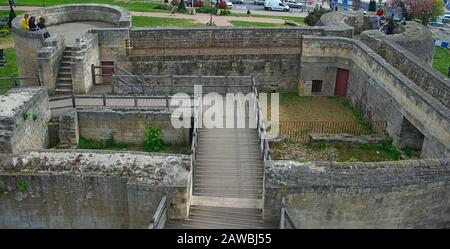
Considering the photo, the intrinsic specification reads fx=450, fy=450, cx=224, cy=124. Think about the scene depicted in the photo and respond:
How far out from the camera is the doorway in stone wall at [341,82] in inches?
809

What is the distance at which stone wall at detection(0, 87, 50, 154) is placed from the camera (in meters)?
12.0

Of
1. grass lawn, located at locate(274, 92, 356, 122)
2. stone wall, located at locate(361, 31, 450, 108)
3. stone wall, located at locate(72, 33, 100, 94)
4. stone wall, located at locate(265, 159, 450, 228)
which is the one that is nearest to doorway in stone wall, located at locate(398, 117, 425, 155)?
stone wall, located at locate(361, 31, 450, 108)

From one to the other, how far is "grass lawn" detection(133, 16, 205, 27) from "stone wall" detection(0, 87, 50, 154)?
1811cm

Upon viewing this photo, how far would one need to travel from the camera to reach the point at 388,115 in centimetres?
1667

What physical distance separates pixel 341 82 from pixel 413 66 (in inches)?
152

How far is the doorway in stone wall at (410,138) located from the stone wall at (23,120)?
12.1 metres

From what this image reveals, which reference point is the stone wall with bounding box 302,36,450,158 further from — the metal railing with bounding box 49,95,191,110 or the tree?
the tree

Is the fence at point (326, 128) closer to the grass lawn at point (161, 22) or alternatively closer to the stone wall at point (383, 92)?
the stone wall at point (383, 92)

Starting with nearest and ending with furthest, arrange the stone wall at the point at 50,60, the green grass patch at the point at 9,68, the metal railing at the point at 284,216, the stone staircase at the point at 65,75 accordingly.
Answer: the metal railing at the point at 284,216 < the stone wall at the point at 50,60 < the stone staircase at the point at 65,75 < the green grass patch at the point at 9,68

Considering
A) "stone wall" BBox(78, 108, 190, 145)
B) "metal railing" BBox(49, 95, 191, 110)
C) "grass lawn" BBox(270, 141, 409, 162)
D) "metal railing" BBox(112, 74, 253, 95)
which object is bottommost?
"grass lawn" BBox(270, 141, 409, 162)

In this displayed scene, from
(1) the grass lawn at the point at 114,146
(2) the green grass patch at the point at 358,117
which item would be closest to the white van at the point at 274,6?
(2) the green grass patch at the point at 358,117

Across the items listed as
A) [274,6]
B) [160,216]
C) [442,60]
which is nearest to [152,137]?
[160,216]

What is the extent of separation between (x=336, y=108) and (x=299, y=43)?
3.57 metres
